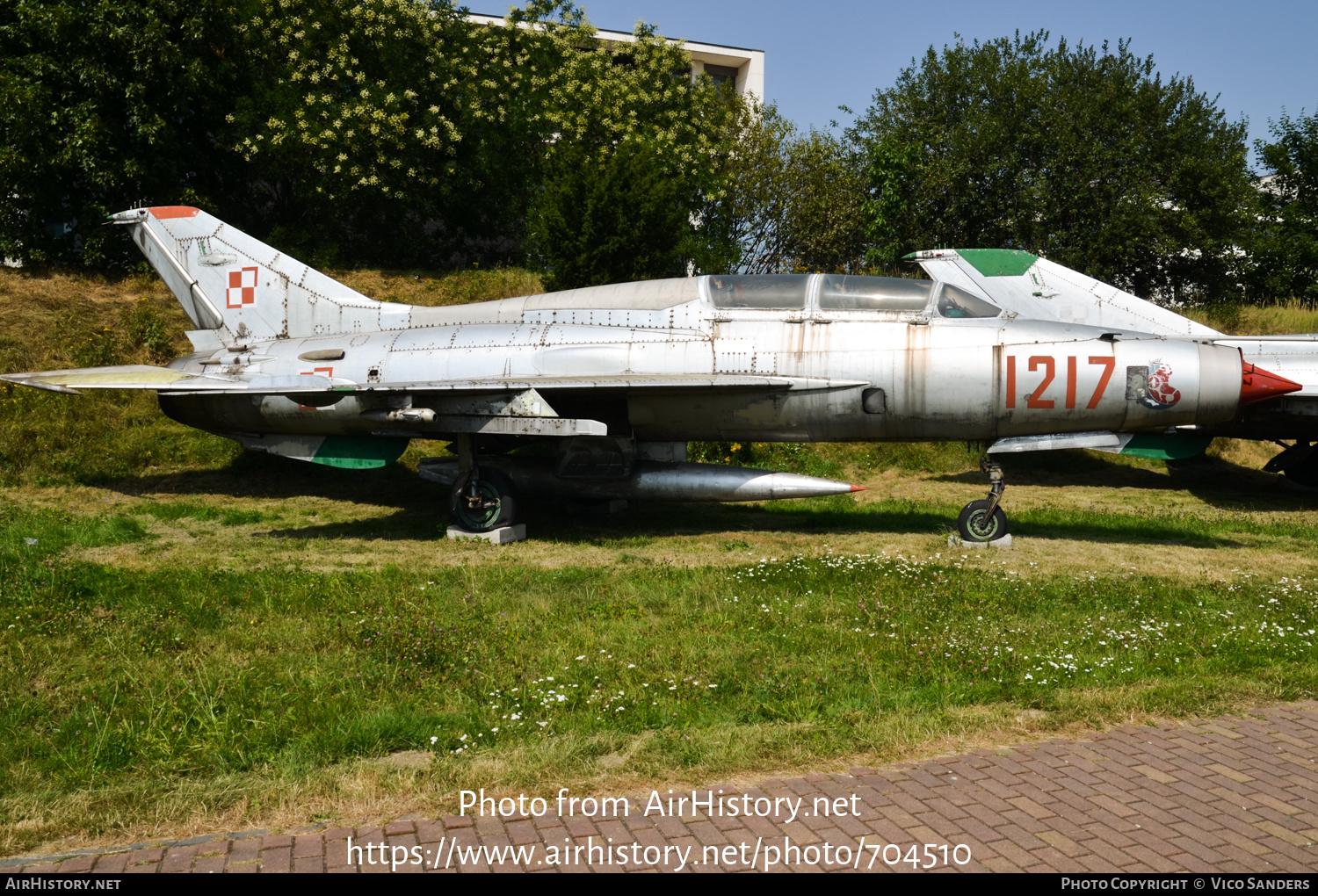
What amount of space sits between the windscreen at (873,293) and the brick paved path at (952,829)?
7.16 meters

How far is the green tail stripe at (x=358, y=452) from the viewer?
43.3 feet

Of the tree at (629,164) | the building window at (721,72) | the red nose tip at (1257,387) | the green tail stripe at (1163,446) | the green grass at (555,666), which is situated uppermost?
the building window at (721,72)

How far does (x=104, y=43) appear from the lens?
20.9 m

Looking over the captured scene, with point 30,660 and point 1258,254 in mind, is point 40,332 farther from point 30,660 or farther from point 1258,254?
point 1258,254

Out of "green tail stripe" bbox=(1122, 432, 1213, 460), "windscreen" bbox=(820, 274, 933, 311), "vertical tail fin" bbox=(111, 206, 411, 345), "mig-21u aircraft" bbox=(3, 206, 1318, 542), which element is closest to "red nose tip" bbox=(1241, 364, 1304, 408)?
"mig-21u aircraft" bbox=(3, 206, 1318, 542)

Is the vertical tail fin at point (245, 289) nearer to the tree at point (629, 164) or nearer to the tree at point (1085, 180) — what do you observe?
the tree at point (629, 164)

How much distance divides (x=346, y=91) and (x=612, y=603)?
21.8 m

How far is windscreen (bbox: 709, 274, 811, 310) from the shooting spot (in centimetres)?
1208

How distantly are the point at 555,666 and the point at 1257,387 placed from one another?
29.2ft

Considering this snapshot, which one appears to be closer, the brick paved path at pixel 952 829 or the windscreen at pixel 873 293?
the brick paved path at pixel 952 829

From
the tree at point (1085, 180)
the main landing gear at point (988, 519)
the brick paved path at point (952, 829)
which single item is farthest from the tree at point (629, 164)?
the brick paved path at point (952, 829)

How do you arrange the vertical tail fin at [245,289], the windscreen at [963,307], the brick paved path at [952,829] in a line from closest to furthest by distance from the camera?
the brick paved path at [952,829], the windscreen at [963,307], the vertical tail fin at [245,289]

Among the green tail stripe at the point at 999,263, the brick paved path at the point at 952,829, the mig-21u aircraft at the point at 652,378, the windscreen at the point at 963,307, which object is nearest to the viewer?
the brick paved path at the point at 952,829

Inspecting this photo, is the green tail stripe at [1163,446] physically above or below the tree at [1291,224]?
below
